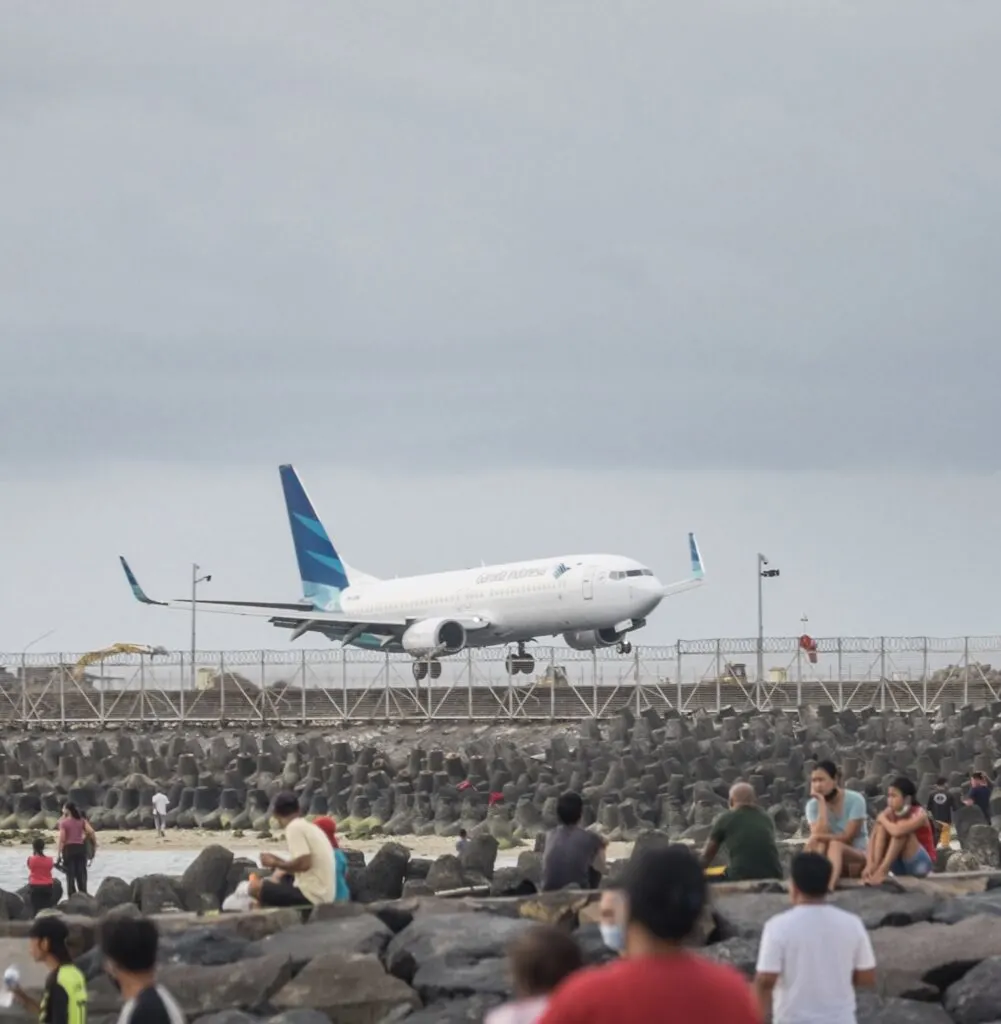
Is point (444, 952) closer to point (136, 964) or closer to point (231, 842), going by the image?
point (136, 964)

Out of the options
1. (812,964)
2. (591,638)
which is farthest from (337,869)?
(591,638)

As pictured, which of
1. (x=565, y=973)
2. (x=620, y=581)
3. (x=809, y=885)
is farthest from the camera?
(x=620, y=581)

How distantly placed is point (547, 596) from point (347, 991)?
4834 centimetres

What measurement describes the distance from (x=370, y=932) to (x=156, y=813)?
2971 centimetres

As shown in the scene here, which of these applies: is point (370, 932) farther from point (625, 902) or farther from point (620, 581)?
point (620, 581)

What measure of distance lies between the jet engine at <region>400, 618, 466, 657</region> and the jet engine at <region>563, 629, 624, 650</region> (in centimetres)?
309

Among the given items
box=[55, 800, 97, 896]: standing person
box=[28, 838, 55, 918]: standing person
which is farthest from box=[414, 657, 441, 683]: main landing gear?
box=[28, 838, 55, 918]: standing person

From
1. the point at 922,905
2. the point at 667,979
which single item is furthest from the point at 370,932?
the point at 667,979

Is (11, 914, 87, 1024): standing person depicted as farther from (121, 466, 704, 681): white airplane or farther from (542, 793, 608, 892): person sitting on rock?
(121, 466, 704, 681): white airplane

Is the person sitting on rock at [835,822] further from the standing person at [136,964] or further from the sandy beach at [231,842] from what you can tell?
the sandy beach at [231,842]

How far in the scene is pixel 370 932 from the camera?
15.0 metres

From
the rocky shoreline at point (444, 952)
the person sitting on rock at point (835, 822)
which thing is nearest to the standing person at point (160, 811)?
the rocky shoreline at point (444, 952)

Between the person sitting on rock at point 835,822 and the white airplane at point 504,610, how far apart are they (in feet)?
143

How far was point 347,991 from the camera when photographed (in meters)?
13.8
